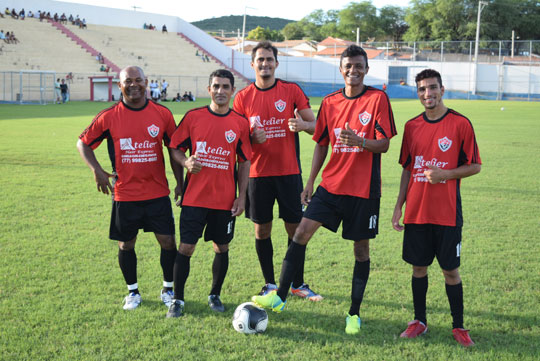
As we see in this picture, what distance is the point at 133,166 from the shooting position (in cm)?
440

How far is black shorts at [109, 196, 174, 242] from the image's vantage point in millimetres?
4418

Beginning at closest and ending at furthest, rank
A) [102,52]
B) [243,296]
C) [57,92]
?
[243,296]
[57,92]
[102,52]

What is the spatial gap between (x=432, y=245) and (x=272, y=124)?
5.78ft

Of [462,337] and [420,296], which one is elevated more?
[420,296]

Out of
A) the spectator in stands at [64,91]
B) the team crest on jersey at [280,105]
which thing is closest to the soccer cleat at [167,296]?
the team crest on jersey at [280,105]

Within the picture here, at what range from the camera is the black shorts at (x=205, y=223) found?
4.31 metres

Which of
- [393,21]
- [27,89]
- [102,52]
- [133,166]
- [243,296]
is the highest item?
[393,21]

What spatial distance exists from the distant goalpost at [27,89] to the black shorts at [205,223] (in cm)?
3292

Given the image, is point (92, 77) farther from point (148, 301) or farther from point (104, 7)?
point (148, 301)

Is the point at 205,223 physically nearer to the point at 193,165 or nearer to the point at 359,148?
the point at 193,165

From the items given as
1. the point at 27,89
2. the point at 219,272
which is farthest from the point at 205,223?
the point at 27,89

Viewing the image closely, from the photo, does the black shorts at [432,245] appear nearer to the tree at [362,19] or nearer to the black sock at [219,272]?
the black sock at [219,272]

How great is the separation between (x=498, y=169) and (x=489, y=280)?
7.00 m

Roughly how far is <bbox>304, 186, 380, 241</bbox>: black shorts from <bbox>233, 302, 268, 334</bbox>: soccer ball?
0.86 m
